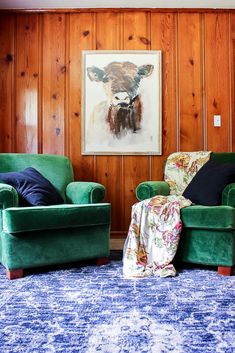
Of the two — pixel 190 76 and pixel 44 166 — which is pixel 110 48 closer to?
pixel 190 76

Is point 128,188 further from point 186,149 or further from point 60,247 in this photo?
point 60,247

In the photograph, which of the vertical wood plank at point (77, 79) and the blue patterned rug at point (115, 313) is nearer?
the blue patterned rug at point (115, 313)

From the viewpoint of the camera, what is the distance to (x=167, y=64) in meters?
3.17

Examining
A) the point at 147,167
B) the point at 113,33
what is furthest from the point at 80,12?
the point at 147,167

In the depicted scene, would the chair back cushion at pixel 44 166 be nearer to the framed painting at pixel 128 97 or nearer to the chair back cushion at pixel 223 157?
the framed painting at pixel 128 97

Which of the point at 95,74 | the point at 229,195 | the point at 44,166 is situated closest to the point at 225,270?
the point at 229,195

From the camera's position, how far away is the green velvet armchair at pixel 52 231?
6.62 ft

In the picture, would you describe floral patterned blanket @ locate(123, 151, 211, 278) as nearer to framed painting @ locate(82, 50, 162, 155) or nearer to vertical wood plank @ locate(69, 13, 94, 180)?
framed painting @ locate(82, 50, 162, 155)

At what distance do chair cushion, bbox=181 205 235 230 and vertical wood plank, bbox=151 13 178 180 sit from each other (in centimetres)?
115

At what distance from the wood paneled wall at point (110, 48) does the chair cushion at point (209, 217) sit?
1.07 m

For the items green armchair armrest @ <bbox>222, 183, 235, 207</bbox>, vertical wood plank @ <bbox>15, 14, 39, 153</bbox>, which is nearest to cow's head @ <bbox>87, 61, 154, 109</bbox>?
vertical wood plank @ <bbox>15, 14, 39, 153</bbox>

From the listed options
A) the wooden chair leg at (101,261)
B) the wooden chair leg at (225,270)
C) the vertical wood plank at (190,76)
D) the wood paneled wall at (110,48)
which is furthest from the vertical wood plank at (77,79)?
the wooden chair leg at (225,270)

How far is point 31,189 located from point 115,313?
1.24 metres

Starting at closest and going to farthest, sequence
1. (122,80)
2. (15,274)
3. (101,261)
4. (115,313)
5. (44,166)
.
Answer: (115,313), (15,274), (101,261), (44,166), (122,80)
